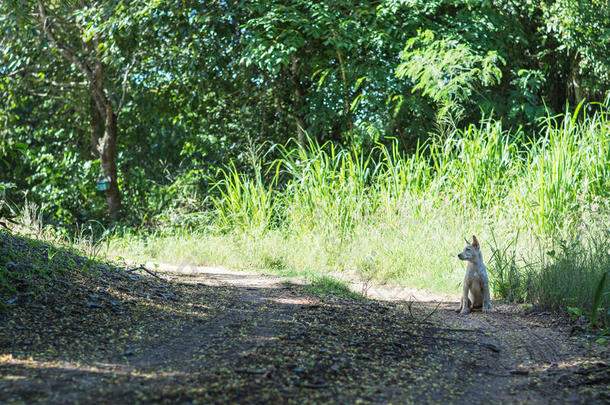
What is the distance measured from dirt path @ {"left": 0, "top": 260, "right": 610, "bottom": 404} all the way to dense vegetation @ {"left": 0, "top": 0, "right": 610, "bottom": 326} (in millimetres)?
1059

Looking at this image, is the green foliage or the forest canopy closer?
the green foliage

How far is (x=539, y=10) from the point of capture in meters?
10.4

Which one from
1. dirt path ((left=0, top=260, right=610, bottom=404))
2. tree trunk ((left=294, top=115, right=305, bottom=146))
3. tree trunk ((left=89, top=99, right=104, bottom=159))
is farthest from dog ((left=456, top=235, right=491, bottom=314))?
tree trunk ((left=89, top=99, right=104, bottom=159))

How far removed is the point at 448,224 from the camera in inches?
270

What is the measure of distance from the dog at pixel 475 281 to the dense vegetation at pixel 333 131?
20.2 inches

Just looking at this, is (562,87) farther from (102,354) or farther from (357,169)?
(102,354)

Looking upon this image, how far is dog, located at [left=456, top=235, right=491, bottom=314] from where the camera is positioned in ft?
15.7

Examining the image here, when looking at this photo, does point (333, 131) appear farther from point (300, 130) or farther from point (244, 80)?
point (244, 80)

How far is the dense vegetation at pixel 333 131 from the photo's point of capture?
6.44m

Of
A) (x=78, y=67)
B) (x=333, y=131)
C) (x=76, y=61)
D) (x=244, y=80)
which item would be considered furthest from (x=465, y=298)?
(x=78, y=67)

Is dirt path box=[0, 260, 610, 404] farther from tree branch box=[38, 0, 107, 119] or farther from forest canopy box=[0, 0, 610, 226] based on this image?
tree branch box=[38, 0, 107, 119]

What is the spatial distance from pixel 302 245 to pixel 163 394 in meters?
5.33

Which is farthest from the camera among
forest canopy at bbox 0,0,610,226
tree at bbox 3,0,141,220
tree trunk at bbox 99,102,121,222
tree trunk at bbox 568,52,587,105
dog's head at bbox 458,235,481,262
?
tree trunk at bbox 99,102,121,222

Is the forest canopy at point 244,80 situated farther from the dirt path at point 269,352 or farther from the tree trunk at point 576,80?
the dirt path at point 269,352
